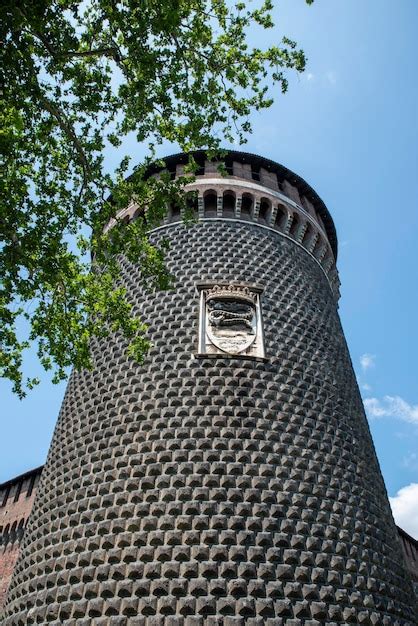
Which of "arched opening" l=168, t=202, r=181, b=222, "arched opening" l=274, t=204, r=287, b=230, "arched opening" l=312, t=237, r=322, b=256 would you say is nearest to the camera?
"arched opening" l=168, t=202, r=181, b=222

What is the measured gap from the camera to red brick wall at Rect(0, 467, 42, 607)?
1427 cm

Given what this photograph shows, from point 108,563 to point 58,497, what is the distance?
1.84m

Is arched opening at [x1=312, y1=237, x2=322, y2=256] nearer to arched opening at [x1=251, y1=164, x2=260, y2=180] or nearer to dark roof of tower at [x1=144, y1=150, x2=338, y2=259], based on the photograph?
dark roof of tower at [x1=144, y1=150, x2=338, y2=259]

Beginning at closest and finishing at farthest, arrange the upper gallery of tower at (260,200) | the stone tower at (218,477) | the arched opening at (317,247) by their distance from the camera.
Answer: the stone tower at (218,477)
the upper gallery of tower at (260,200)
the arched opening at (317,247)

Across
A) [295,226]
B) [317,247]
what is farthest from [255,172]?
[317,247]

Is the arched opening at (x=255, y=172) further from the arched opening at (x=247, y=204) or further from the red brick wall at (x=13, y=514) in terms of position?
the red brick wall at (x=13, y=514)

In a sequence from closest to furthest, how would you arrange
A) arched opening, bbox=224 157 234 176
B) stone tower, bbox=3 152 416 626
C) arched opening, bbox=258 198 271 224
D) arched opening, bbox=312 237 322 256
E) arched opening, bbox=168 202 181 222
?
stone tower, bbox=3 152 416 626
arched opening, bbox=168 202 181 222
arched opening, bbox=258 198 271 224
arched opening, bbox=312 237 322 256
arched opening, bbox=224 157 234 176

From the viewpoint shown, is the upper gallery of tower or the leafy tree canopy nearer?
the leafy tree canopy

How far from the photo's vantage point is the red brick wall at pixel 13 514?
14.3 metres

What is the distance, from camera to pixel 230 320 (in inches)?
387

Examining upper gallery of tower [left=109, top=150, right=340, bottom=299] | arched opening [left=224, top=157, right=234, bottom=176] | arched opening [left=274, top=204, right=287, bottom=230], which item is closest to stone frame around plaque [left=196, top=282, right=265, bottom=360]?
upper gallery of tower [left=109, top=150, right=340, bottom=299]

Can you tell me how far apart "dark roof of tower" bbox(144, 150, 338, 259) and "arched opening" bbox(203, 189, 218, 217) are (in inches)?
61.3

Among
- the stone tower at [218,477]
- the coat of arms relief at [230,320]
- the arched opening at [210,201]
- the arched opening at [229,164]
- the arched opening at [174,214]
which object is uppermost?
the arched opening at [229,164]

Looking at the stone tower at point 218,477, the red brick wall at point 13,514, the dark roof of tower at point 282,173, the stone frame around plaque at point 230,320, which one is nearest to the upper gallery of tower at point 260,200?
the dark roof of tower at point 282,173
